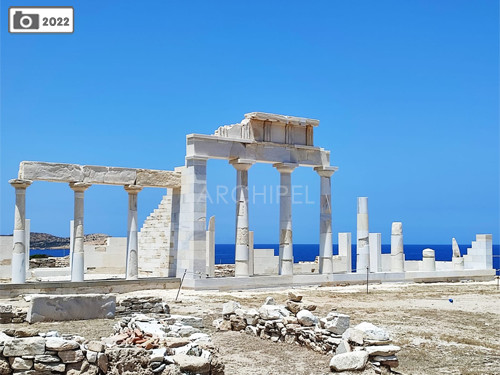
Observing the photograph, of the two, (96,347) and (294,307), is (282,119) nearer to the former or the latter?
(294,307)

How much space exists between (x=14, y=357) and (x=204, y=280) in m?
13.9

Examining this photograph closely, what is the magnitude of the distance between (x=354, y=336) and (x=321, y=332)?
4.05 feet

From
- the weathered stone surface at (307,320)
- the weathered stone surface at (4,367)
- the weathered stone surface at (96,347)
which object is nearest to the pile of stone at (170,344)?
the weathered stone surface at (96,347)

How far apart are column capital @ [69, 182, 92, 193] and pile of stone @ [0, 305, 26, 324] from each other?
7.53 m

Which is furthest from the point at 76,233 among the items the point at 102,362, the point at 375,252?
the point at 375,252

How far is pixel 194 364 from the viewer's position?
941cm

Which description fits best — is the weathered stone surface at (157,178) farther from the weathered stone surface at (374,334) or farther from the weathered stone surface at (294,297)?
the weathered stone surface at (374,334)

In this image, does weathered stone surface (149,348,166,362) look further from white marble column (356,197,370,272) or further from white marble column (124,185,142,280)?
white marble column (356,197,370,272)

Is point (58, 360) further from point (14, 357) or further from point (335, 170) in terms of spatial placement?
point (335, 170)

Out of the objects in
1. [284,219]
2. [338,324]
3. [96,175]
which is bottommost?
[338,324]

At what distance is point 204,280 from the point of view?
910 inches

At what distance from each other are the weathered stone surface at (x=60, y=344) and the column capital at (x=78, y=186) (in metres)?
13.2

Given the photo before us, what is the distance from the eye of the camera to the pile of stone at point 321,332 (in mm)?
10375

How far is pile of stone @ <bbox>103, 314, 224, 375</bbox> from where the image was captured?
939 centimetres
